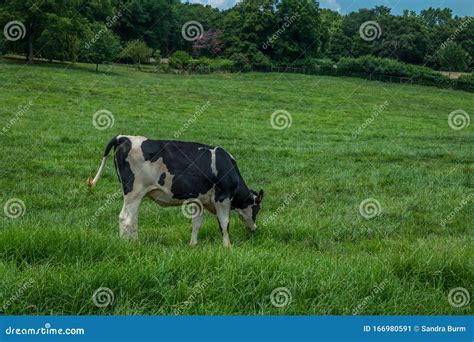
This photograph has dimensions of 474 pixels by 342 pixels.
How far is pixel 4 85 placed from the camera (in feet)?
107

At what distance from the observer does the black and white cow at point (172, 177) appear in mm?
7879

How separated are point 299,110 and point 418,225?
2737 centimetres


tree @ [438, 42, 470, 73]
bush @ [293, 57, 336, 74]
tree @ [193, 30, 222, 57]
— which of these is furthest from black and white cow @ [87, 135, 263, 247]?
tree @ [438, 42, 470, 73]

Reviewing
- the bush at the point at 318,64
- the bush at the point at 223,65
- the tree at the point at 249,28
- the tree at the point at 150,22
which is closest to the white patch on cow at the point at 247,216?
the bush at the point at 223,65

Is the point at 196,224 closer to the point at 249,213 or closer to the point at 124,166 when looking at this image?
the point at 249,213

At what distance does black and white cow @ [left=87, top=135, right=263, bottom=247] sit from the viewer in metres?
7.88

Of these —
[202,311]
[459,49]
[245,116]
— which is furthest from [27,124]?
[459,49]

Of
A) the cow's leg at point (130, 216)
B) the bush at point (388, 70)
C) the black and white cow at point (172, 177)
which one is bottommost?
the cow's leg at point (130, 216)

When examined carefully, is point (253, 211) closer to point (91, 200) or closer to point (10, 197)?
point (91, 200)

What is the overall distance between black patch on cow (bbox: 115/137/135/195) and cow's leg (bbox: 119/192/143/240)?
0.41 ft

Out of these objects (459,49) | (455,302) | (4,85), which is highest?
(459,49)

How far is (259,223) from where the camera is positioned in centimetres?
906

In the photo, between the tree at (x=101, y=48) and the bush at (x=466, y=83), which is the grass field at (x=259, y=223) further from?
the bush at (x=466, y=83)

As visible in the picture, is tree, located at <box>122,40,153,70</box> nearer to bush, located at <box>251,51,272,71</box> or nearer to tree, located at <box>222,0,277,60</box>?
tree, located at <box>222,0,277,60</box>
